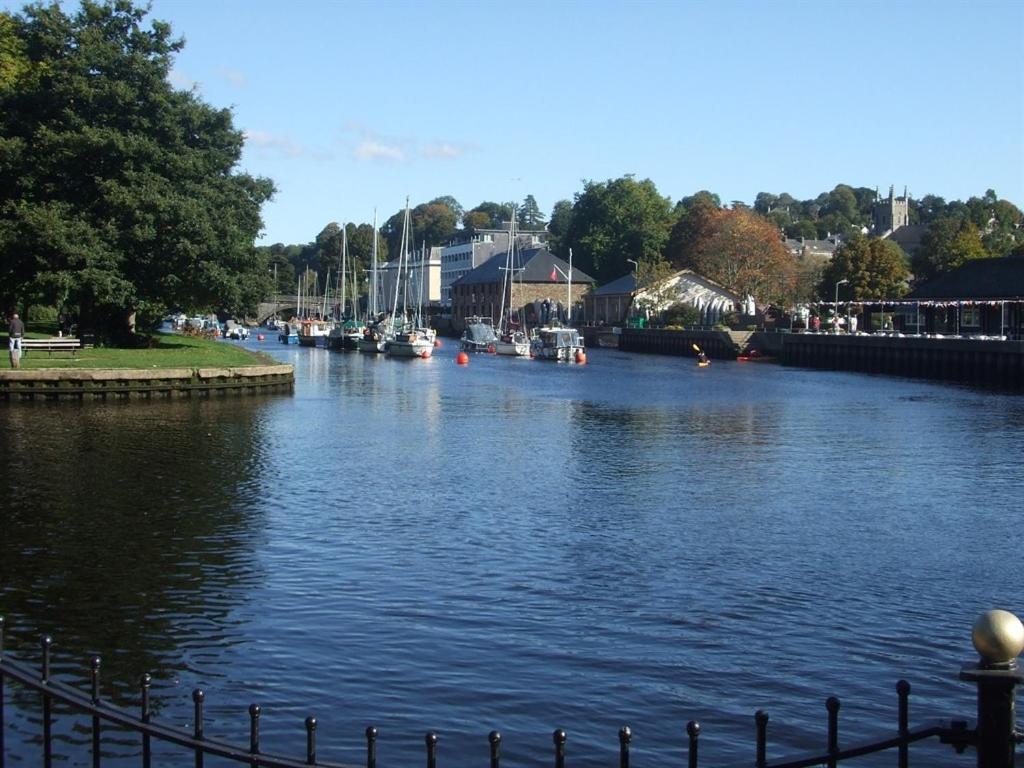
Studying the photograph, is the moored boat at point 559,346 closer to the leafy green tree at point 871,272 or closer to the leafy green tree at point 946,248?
the leafy green tree at point 871,272

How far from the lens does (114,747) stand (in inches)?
Result: 478

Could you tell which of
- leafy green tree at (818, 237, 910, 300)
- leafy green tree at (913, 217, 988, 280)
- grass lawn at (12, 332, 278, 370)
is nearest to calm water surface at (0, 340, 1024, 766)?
grass lawn at (12, 332, 278, 370)

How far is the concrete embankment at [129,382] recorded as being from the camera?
161ft

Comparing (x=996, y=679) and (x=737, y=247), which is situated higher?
(x=737, y=247)

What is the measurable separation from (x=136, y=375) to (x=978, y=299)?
7142cm

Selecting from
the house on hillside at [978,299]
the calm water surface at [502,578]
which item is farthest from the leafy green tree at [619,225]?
the calm water surface at [502,578]

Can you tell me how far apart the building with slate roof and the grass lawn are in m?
88.7

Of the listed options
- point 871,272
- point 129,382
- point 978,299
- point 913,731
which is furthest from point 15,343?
point 871,272

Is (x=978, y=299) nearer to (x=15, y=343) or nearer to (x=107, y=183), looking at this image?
(x=107, y=183)

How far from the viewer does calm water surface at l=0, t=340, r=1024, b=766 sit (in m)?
13.5

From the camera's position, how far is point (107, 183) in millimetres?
58594

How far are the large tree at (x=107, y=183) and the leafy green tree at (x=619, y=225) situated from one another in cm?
11478

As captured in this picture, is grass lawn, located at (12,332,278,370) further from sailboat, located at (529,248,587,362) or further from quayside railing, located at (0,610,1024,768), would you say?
quayside railing, located at (0,610,1024,768)

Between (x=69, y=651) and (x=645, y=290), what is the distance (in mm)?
132282
